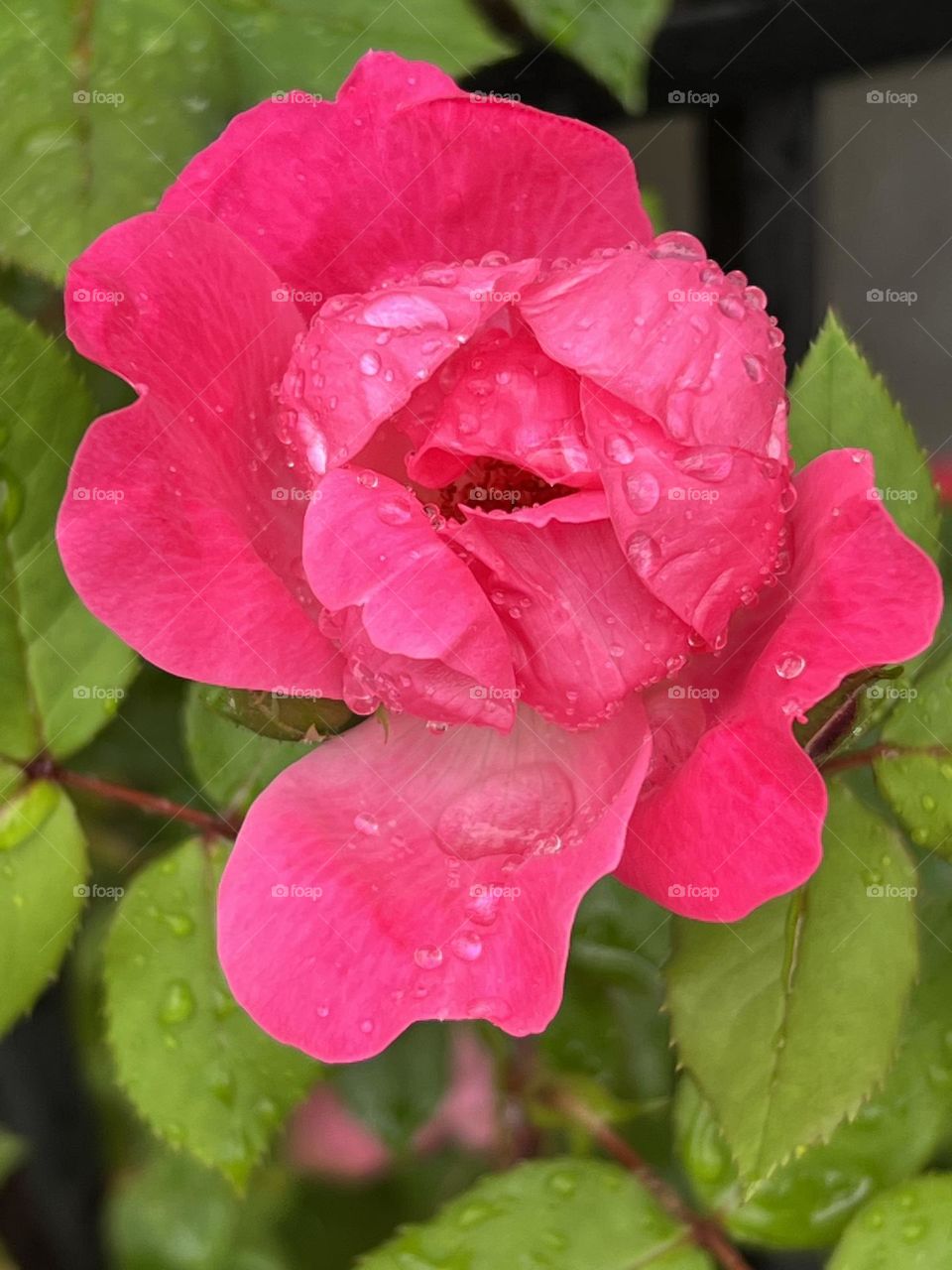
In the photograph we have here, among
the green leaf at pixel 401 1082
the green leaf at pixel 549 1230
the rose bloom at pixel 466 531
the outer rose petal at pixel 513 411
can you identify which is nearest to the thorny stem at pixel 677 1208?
the green leaf at pixel 549 1230

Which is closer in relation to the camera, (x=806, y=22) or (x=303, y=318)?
(x=303, y=318)

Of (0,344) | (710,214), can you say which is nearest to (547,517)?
(0,344)

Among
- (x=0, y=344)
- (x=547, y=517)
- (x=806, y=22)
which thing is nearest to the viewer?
(x=547, y=517)

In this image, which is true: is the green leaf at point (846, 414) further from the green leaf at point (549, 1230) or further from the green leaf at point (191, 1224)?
the green leaf at point (191, 1224)

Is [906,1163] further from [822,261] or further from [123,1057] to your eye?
[822,261]

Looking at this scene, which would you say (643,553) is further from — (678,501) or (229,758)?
(229,758)

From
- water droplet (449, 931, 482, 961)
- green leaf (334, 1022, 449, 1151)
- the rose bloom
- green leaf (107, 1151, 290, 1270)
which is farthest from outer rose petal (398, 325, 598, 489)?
green leaf (107, 1151, 290, 1270)

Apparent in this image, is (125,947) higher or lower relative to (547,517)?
lower
